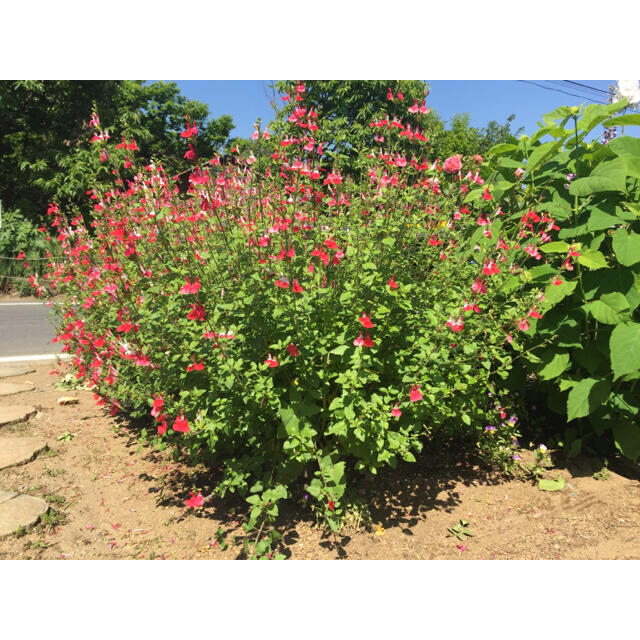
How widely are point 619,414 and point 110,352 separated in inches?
139

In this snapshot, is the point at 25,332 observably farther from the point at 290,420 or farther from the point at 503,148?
the point at 503,148

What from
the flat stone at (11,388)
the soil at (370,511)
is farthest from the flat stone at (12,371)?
the soil at (370,511)

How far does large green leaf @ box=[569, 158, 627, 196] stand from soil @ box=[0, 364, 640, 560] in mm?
1873

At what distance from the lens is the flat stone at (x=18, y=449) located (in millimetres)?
3092

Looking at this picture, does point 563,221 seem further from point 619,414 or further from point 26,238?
point 26,238

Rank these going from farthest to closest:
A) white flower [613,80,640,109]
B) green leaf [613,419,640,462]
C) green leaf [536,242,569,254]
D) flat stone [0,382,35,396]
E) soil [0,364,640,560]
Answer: flat stone [0,382,35,396]
white flower [613,80,640,109]
green leaf [613,419,640,462]
green leaf [536,242,569,254]
soil [0,364,640,560]

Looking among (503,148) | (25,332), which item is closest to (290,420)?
(503,148)

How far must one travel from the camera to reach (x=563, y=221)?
2.78 m

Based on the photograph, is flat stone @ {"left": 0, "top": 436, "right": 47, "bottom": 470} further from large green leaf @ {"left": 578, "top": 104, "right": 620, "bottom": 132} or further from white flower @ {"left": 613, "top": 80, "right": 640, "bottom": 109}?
white flower @ {"left": 613, "top": 80, "right": 640, "bottom": 109}

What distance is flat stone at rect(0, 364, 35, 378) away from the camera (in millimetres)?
4914

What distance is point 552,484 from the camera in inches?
110

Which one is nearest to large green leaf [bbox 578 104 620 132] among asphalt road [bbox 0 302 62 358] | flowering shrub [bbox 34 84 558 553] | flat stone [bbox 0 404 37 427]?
flowering shrub [bbox 34 84 558 553]

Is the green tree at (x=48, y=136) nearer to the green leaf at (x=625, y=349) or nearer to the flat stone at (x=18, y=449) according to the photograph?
the flat stone at (x=18, y=449)

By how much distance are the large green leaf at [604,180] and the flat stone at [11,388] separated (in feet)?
17.4
